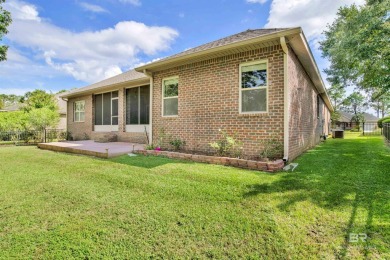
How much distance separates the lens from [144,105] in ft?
34.4

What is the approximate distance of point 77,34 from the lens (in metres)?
15.5

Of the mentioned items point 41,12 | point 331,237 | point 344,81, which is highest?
point 41,12

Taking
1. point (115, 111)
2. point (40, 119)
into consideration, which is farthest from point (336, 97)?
point (40, 119)

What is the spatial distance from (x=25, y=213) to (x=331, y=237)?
3.81 meters

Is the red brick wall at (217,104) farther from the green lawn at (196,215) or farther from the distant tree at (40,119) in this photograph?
the distant tree at (40,119)

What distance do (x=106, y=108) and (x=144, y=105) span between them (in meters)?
3.36

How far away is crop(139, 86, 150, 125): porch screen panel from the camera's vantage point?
407 inches

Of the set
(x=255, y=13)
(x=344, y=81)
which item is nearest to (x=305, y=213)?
(x=255, y=13)

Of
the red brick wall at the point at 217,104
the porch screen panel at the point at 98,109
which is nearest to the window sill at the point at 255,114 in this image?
the red brick wall at the point at 217,104

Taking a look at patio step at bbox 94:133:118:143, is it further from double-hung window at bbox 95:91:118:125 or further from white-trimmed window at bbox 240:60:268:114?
white-trimmed window at bbox 240:60:268:114

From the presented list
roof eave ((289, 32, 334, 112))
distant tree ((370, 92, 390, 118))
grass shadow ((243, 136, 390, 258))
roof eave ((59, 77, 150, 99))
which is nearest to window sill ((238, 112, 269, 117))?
Answer: grass shadow ((243, 136, 390, 258))

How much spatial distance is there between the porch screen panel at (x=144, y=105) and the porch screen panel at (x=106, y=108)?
110 inches

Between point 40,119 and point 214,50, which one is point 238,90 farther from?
point 40,119

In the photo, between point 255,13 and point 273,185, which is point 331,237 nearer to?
point 273,185
